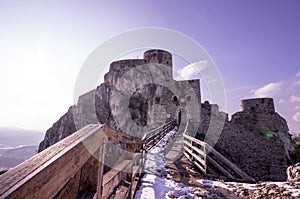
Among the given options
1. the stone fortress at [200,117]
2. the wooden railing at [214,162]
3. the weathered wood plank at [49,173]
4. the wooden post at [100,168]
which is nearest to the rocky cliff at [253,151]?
the stone fortress at [200,117]

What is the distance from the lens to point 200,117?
18062 millimetres

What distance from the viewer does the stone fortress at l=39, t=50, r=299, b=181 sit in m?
14.5

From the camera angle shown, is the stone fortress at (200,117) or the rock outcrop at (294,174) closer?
the rock outcrop at (294,174)

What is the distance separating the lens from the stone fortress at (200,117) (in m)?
14.5

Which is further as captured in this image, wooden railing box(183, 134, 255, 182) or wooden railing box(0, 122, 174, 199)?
wooden railing box(183, 134, 255, 182)

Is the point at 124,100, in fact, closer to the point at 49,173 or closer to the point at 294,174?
the point at 294,174

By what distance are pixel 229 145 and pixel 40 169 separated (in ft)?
54.9

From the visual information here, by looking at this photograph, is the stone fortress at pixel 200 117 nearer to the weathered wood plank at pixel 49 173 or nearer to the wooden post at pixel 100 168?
the wooden post at pixel 100 168

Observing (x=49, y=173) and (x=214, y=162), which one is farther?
(x=214, y=162)

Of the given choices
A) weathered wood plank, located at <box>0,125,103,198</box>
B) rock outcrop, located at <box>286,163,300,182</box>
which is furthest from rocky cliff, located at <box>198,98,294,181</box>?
weathered wood plank, located at <box>0,125,103,198</box>

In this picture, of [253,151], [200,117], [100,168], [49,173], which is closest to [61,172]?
[49,173]

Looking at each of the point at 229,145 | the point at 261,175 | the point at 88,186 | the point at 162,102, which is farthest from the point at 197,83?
the point at 88,186

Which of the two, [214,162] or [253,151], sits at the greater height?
[214,162]

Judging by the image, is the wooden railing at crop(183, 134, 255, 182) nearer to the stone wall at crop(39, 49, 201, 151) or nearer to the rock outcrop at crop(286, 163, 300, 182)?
the rock outcrop at crop(286, 163, 300, 182)
